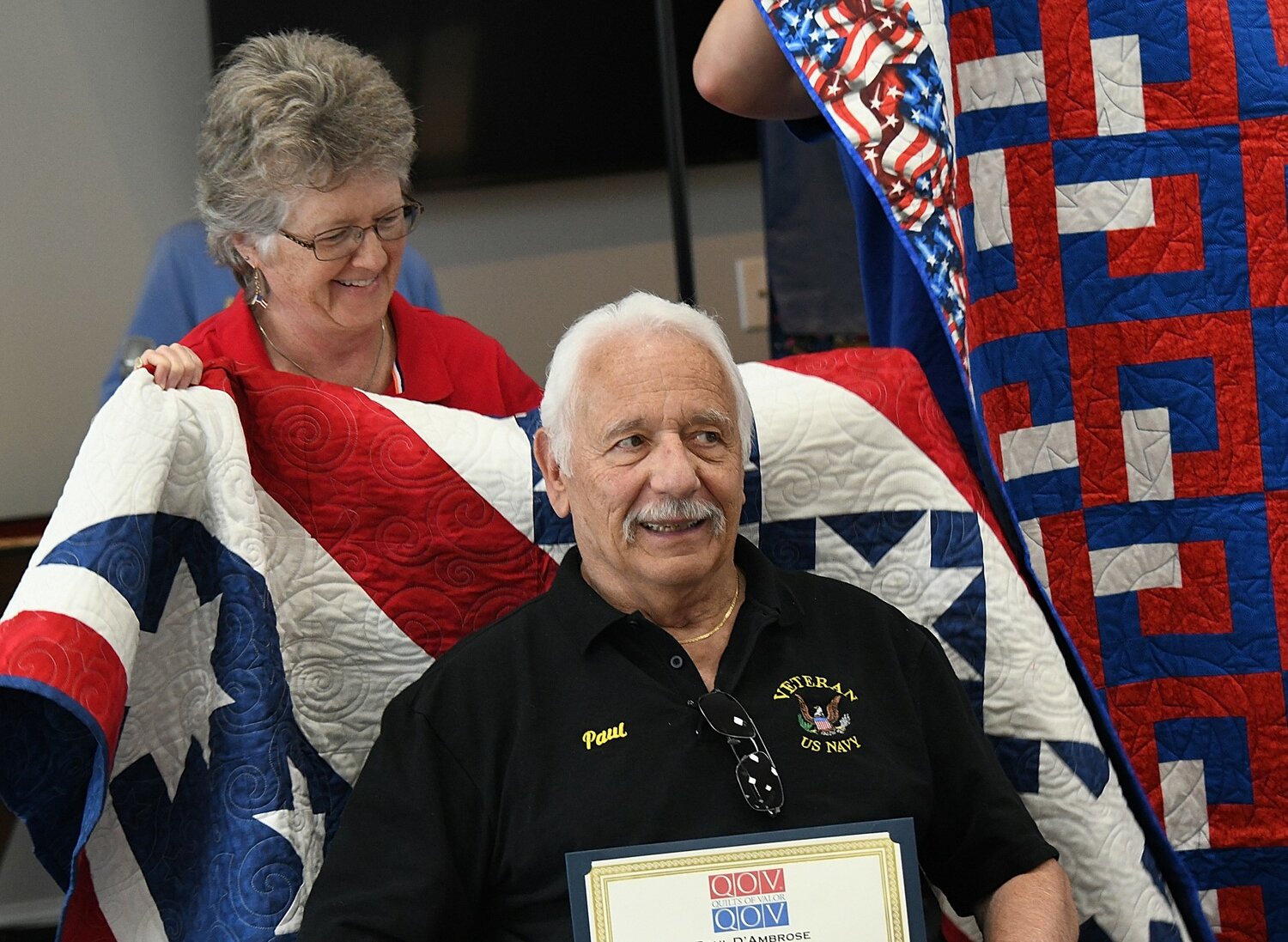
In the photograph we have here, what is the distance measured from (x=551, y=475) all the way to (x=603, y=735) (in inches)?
12.4

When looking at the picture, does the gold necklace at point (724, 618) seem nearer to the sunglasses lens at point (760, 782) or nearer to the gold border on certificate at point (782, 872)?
the sunglasses lens at point (760, 782)

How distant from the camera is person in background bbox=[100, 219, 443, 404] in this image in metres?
2.63

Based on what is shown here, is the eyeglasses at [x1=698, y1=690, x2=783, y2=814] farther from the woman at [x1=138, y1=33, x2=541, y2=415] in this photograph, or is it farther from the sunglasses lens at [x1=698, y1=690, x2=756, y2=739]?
the woman at [x1=138, y1=33, x2=541, y2=415]

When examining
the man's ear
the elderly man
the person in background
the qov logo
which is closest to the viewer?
the qov logo

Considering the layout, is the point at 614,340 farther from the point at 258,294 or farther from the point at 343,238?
the point at 258,294

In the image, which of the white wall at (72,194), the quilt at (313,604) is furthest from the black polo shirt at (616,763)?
the white wall at (72,194)

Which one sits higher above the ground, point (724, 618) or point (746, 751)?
point (724, 618)

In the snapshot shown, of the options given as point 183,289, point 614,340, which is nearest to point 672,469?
point 614,340

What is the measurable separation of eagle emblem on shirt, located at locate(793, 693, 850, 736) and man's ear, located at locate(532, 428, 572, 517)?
33cm

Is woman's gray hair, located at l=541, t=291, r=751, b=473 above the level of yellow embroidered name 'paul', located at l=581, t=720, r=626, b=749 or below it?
above

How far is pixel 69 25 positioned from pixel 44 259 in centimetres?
53

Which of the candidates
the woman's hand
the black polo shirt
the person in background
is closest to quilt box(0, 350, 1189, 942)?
the woman's hand

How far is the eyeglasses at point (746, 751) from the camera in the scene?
1.37 m

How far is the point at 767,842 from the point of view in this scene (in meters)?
1.28
